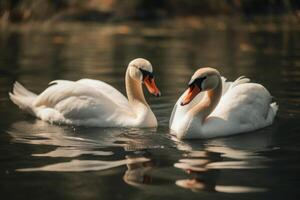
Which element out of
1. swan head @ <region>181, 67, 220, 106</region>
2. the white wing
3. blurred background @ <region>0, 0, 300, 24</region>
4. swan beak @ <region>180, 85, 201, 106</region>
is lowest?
the white wing

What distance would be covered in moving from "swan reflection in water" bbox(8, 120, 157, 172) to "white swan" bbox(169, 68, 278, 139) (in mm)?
607

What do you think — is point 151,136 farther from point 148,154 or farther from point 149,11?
point 149,11

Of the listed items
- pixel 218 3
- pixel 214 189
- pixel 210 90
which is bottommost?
pixel 214 189

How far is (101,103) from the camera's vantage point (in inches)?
446

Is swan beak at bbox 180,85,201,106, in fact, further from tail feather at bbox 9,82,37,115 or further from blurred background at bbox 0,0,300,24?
blurred background at bbox 0,0,300,24

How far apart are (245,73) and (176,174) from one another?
10.4m

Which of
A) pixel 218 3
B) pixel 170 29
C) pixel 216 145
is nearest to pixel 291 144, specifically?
pixel 216 145

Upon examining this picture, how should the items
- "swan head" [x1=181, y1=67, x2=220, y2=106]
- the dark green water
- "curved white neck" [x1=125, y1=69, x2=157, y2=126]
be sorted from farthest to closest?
1. "curved white neck" [x1=125, y1=69, x2=157, y2=126]
2. "swan head" [x1=181, y1=67, x2=220, y2=106]
3. the dark green water

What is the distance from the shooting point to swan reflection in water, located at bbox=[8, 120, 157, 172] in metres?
8.48

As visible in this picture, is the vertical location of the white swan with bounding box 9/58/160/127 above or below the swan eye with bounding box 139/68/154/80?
below

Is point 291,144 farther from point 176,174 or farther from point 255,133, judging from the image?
point 176,174

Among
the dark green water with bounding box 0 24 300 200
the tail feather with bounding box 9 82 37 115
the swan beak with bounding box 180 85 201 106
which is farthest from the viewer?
the tail feather with bounding box 9 82 37 115

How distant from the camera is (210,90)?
10.5 metres

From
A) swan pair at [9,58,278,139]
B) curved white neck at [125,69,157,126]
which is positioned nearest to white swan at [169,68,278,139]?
swan pair at [9,58,278,139]
